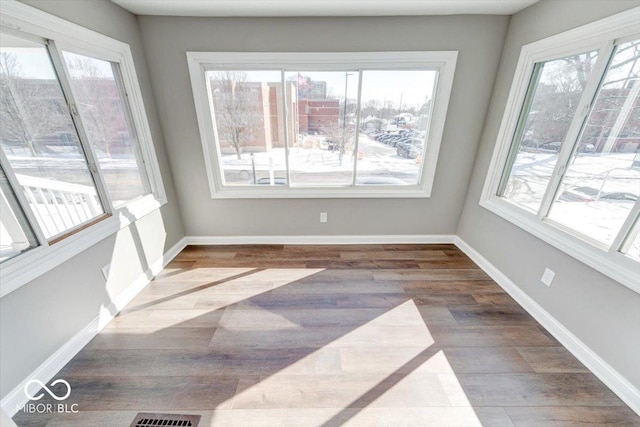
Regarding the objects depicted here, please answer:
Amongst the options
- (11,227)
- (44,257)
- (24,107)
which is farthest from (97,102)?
(44,257)

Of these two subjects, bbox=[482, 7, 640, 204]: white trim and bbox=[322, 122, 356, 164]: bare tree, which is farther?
bbox=[322, 122, 356, 164]: bare tree

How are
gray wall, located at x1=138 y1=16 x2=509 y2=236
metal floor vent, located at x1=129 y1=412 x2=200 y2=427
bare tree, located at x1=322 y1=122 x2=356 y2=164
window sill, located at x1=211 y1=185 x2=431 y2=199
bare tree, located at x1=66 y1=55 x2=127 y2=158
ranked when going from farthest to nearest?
window sill, located at x1=211 y1=185 x2=431 y2=199 → bare tree, located at x1=322 y1=122 x2=356 y2=164 → gray wall, located at x1=138 y1=16 x2=509 y2=236 → bare tree, located at x1=66 y1=55 x2=127 y2=158 → metal floor vent, located at x1=129 y1=412 x2=200 y2=427

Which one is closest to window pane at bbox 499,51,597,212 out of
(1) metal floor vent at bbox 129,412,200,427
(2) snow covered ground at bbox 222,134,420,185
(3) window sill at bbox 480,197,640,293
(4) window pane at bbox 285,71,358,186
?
(3) window sill at bbox 480,197,640,293

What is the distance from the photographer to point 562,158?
1852 mm

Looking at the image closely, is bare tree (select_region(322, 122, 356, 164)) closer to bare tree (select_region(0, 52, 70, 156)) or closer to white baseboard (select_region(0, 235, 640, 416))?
white baseboard (select_region(0, 235, 640, 416))

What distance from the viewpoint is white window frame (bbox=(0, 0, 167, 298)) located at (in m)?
1.35

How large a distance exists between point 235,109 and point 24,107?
5.08 feet

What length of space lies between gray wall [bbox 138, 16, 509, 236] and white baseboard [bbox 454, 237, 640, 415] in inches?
36.6

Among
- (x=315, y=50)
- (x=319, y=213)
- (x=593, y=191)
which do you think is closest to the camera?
(x=593, y=191)

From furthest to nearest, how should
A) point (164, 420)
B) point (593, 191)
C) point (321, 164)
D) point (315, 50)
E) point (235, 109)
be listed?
point (321, 164) → point (235, 109) → point (315, 50) → point (593, 191) → point (164, 420)

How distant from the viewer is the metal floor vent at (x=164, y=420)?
1.30m

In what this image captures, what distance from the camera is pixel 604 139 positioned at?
1620 millimetres

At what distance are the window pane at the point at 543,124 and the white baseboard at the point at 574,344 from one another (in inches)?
29.4

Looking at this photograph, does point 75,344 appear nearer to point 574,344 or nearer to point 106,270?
point 106,270
